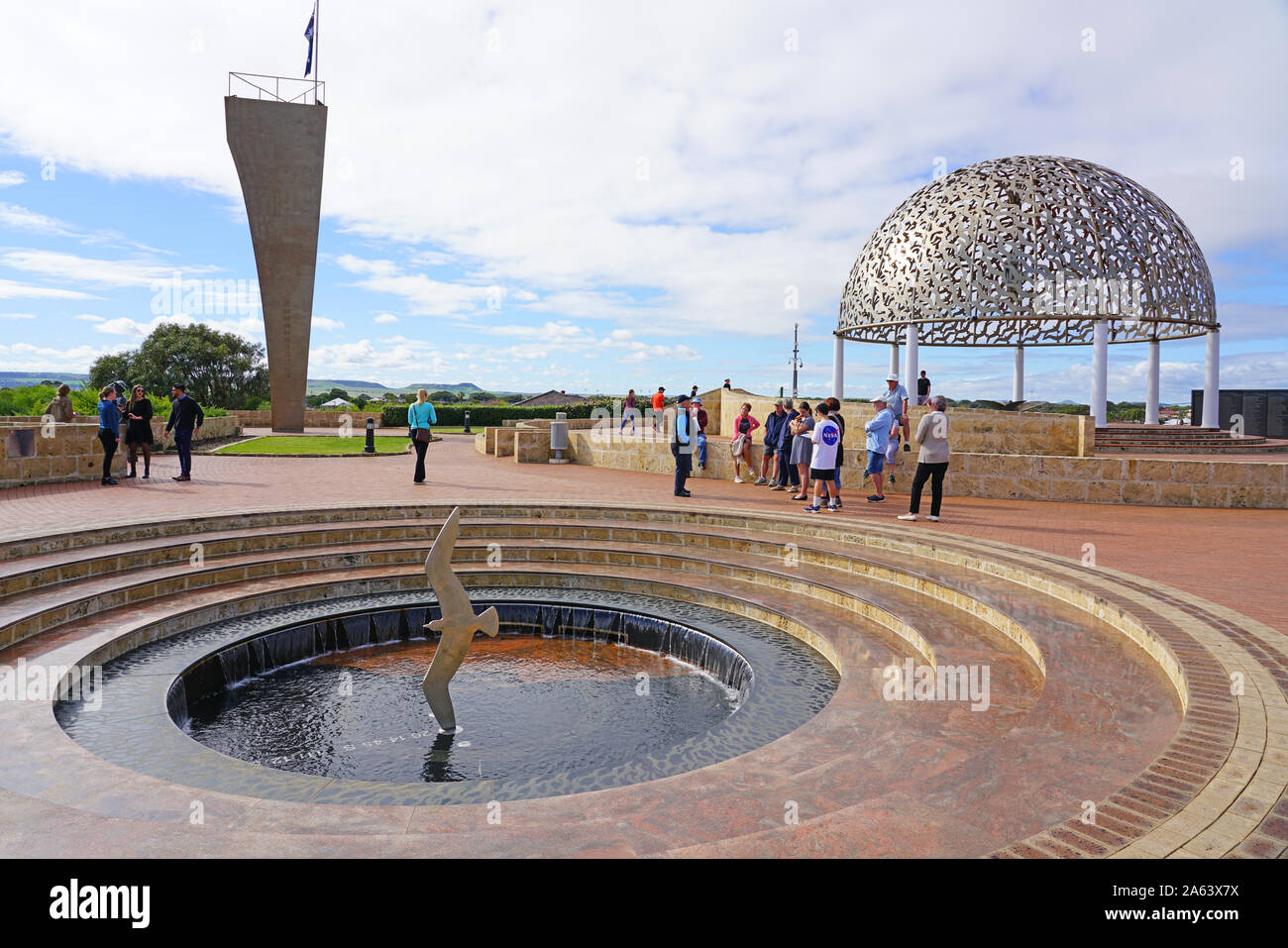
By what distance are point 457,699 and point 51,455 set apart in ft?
37.3

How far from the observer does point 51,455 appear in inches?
532

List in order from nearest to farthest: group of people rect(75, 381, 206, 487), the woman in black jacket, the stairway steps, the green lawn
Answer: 1. the stairway steps
2. group of people rect(75, 381, 206, 487)
3. the woman in black jacket
4. the green lawn

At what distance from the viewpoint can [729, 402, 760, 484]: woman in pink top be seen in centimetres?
1547

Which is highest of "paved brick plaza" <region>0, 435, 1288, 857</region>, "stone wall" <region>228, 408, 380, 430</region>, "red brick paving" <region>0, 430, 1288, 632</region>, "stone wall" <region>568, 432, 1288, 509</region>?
"stone wall" <region>228, 408, 380, 430</region>

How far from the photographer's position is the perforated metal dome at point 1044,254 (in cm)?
2269

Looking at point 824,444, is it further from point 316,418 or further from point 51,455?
point 316,418

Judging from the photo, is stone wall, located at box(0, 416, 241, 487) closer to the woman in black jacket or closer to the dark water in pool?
the woman in black jacket

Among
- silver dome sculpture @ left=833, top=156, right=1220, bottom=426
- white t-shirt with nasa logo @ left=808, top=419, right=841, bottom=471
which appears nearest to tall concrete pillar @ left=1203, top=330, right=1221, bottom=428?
silver dome sculpture @ left=833, top=156, right=1220, bottom=426

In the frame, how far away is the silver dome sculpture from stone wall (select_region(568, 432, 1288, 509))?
11.0 m

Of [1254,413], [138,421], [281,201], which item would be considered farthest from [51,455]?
[1254,413]

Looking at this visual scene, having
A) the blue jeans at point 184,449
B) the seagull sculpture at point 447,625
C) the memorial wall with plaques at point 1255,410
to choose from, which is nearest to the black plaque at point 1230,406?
the memorial wall with plaques at point 1255,410
